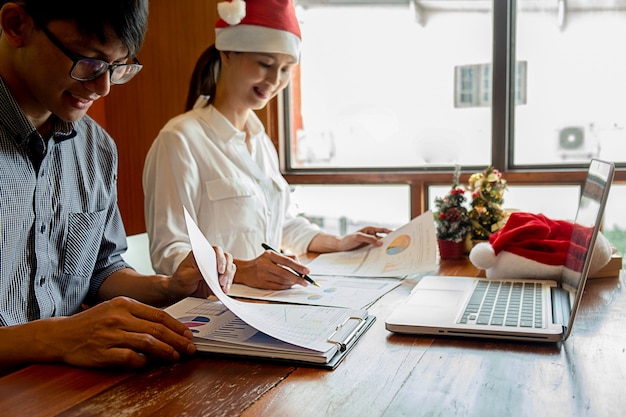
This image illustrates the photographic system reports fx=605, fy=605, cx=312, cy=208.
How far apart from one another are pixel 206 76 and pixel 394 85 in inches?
44.1

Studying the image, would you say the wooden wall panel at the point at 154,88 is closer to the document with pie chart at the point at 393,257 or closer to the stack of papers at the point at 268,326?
the document with pie chart at the point at 393,257

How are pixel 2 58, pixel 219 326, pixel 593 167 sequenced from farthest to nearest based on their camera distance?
pixel 593 167
pixel 2 58
pixel 219 326

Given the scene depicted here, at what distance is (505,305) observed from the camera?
1164 mm

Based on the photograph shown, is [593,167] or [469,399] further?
[593,167]

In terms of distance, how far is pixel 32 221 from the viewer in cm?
122

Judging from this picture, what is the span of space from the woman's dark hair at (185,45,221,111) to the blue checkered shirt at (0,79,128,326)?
0.60 meters

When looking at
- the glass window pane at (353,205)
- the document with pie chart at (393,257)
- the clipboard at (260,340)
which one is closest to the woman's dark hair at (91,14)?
the clipboard at (260,340)

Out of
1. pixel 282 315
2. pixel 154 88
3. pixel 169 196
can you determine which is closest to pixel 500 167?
pixel 169 196

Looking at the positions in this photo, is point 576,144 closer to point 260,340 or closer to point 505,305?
point 505,305

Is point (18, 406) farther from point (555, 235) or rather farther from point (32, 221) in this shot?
point (555, 235)

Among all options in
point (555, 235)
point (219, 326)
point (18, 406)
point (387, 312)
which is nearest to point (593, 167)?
point (555, 235)

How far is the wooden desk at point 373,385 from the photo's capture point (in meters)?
0.75

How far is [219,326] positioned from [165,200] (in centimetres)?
79

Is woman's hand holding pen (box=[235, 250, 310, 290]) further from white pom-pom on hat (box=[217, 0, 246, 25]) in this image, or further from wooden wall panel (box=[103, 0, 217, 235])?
wooden wall panel (box=[103, 0, 217, 235])
